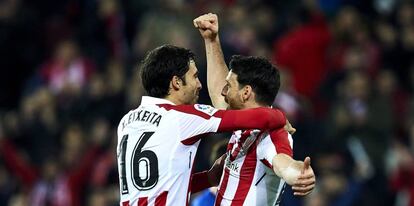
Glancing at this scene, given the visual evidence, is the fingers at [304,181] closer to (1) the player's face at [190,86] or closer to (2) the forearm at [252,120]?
(2) the forearm at [252,120]

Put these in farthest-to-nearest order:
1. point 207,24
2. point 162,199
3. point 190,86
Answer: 1. point 207,24
2. point 190,86
3. point 162,199

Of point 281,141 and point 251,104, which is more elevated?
point 251,104

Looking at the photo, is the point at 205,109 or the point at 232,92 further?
the point at 232,92

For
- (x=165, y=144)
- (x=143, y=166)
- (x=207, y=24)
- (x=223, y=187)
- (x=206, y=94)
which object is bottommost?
(x=206, y=94)

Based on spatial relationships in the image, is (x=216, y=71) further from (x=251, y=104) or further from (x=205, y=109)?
(x=205, y=109)

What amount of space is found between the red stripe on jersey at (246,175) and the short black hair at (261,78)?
0.30 m

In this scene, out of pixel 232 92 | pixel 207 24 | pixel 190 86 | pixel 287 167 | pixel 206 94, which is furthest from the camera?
pixel 206 94

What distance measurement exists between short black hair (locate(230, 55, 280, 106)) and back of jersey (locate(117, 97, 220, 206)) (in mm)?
339

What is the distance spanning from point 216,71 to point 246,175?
92 centimetres

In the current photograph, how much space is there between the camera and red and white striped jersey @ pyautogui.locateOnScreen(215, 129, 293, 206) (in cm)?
679

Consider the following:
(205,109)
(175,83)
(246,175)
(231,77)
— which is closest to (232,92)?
(231,77)

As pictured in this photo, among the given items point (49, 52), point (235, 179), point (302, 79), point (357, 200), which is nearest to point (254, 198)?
point (235, 179)

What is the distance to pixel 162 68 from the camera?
6.74 meters

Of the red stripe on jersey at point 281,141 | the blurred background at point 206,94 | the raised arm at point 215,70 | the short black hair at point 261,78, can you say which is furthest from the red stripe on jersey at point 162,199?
the blurred background at point 206,94
